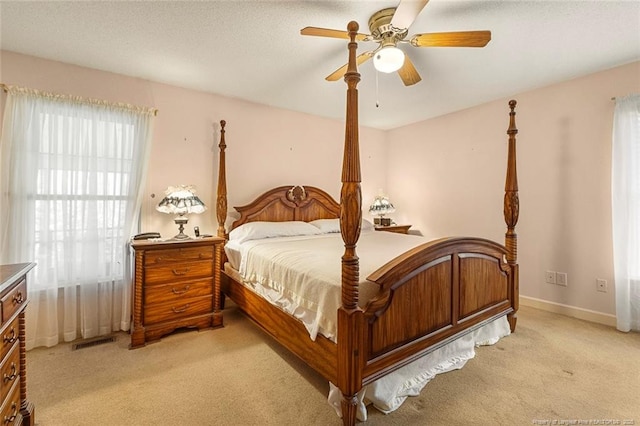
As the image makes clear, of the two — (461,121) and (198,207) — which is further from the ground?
(461,121)

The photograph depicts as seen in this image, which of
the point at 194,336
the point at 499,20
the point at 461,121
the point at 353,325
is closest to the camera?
the point at 353,325

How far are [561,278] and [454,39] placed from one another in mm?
2878

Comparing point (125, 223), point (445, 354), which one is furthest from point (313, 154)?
point (445, 354)

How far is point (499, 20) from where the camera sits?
206 centimetres

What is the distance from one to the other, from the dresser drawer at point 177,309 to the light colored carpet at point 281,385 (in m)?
0.21

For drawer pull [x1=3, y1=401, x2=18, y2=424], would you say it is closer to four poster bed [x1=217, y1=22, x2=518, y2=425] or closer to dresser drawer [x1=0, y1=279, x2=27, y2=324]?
dresser drawer [x1=0, y1=279, x2=27, y2=324]

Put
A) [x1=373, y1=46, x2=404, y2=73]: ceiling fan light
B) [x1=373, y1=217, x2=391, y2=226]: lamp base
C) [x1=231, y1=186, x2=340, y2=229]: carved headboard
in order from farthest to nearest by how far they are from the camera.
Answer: [x1=373, y1=217, x2=391, y2=226]: lamp base → [x1=231, y1=186, x2=340, y2=229]: carved headboard → [x1=373, y1=46, x2=404, y2=73]: ceiling fan light

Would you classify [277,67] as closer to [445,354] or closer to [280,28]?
[280,28]

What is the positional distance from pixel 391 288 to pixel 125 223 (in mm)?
2585

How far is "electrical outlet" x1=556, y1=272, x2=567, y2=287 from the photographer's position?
10.5ft

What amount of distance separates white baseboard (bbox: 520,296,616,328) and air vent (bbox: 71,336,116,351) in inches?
173

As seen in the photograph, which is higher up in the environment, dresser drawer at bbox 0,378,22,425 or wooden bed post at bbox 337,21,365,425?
wooden bed post at bbox 337,21,365,425

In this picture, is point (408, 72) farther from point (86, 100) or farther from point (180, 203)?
point (86, 100)

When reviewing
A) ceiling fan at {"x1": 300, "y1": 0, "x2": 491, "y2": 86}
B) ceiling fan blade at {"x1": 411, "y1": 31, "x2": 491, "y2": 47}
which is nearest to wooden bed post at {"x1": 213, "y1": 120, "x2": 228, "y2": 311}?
ceiling fan at {"x1": 300, "y1": 0, "x2": 491, "y2": 86}
